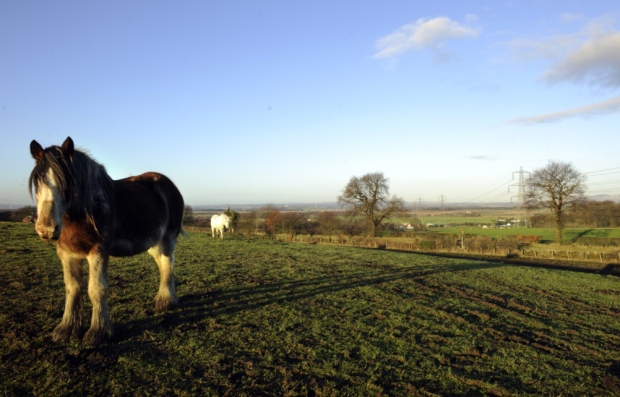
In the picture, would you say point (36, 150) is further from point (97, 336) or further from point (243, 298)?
point (243, 298)

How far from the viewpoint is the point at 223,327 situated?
589 cm

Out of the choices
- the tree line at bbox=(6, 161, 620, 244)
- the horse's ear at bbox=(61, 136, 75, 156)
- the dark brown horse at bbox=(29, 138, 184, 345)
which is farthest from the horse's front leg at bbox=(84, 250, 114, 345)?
the tree line at bbox=(6, 161, 620, 244)

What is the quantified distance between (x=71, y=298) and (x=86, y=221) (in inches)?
47.1

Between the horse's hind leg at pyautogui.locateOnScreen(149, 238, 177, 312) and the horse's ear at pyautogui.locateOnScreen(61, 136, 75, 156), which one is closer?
the horse's ear at pyautogui.locateOnScreen(61, 136, 75, 156)

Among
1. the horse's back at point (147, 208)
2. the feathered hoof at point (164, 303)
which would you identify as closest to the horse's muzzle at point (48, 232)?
the horse's back at point (147, 208)

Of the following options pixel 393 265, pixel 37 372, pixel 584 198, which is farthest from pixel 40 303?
pixel 584 198

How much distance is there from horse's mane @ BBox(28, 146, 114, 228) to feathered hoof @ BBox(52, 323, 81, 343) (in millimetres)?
1572

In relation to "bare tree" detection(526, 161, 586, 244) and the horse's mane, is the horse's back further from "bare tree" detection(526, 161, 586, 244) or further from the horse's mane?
"bare tree" detection(526, 161, 586, 244)

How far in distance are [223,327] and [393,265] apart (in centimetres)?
1072

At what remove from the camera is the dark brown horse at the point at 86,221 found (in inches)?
172

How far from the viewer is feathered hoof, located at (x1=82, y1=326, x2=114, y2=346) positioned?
15.8 feet

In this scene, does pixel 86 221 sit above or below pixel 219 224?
above

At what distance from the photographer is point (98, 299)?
4922 mm

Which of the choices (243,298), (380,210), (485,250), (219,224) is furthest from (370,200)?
(243,298)
